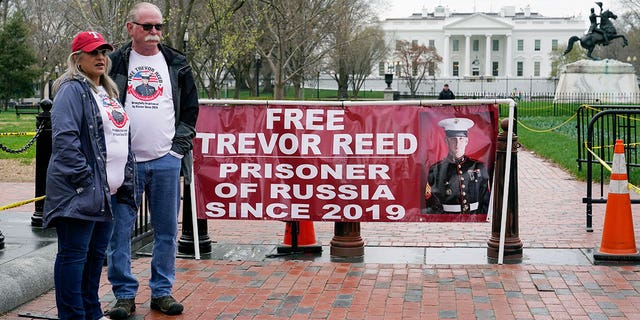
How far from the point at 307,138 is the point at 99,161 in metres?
2.80

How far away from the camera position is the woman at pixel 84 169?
4645 millimetres

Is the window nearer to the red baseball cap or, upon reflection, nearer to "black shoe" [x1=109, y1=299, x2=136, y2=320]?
"black shoe" [x1=109, y1=299, x2=136, y2=320]

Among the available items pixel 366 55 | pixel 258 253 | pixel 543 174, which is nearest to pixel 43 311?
pixel 258 253

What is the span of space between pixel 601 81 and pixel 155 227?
42.2 m

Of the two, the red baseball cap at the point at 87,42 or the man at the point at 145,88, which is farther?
the man at the point at 145,88

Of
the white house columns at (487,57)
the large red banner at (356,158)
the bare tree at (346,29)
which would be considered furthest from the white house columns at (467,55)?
the large red banner at (356,158)

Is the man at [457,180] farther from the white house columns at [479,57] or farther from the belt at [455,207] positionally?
the white house columns at [479,57]

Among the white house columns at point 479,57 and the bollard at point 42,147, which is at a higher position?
the white house columns at point 479,57

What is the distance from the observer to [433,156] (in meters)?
7.28

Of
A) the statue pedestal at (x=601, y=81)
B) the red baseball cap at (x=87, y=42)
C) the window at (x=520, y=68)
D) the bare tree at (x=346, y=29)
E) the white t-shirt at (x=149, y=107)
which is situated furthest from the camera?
the window at (x=520, y=68)

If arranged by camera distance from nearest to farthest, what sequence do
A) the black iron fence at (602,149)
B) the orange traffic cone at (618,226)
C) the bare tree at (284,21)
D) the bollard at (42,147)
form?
1. the orange traffic cone at (618,226)
2. the bollard at (42,147)
3. the black iron fence at (602,149)
4. the bare tree at (284,21)

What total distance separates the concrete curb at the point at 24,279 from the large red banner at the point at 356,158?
174 centimetres

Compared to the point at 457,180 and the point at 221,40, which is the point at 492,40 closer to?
the point at 221,40

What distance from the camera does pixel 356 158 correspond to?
734cm
